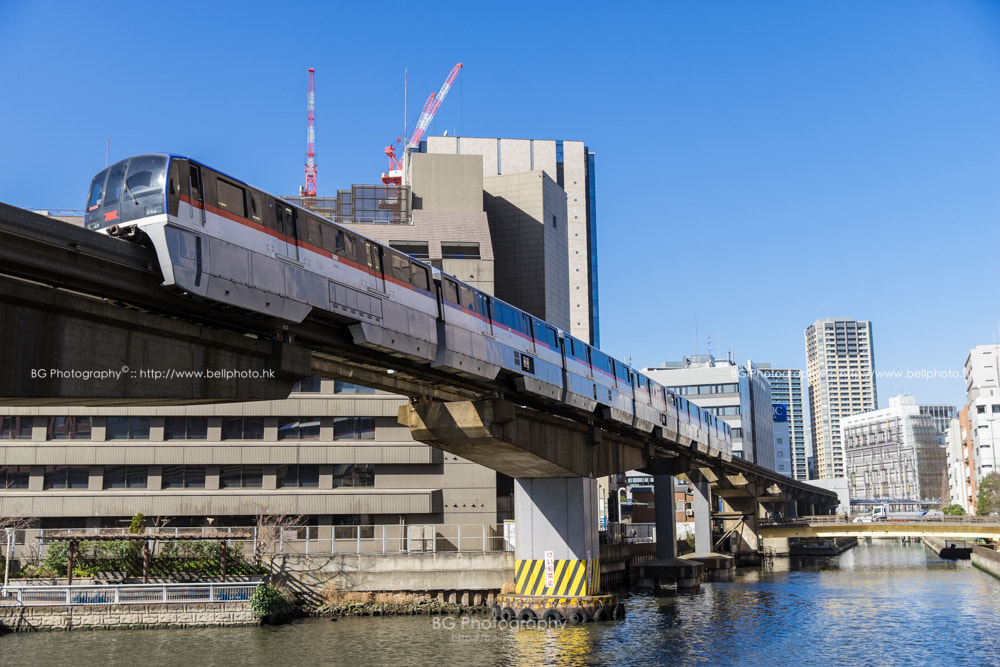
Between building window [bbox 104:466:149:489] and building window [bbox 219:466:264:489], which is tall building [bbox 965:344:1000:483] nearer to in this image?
building window [bbox 219:466:264:489]

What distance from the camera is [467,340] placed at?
32.5 m

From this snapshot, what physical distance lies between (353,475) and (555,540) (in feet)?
73.2

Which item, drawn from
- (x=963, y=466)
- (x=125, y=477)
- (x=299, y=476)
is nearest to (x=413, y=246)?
(x=299, y=476)

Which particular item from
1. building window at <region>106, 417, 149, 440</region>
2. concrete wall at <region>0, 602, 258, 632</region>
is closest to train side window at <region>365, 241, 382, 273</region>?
concrete wall at <region>0, 602, 258, 632</region>

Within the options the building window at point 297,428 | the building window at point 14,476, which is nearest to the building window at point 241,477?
the building window at point 297,428

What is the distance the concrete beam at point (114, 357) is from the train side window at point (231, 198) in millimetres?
3052

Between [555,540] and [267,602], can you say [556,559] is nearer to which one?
[555,540]

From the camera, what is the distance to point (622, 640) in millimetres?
36625

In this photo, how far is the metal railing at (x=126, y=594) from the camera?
40.1m

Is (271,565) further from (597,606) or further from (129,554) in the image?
(597,606)

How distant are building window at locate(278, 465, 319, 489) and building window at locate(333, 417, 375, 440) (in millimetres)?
2640

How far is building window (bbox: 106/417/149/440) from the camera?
2333 inches

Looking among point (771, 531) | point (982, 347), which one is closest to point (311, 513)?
point (771, 531)

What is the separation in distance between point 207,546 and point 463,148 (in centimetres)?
11094
